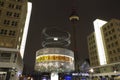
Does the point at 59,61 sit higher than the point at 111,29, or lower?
lower

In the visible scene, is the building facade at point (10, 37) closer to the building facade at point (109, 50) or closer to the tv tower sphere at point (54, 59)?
the tv tower sphere at point (54, 59)

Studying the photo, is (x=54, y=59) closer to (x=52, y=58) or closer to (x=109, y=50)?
(x=52, y=58)

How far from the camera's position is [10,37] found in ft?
141

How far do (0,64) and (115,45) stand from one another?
4770 centimetres

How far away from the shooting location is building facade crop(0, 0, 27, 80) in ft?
128

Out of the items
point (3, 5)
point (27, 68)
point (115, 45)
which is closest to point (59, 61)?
point (3, 5)

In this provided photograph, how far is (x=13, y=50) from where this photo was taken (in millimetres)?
40812

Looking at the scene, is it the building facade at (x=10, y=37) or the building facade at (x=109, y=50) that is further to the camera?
the building facade at (x=109, y=50)

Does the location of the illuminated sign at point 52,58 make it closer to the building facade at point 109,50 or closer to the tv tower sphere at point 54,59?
the tv tower sphere at point 54,59

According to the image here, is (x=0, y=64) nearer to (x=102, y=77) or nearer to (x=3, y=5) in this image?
(x=3, y=5)

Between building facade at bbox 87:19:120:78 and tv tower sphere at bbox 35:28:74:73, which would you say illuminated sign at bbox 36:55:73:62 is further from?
building facade at bbox 87:19:120:78

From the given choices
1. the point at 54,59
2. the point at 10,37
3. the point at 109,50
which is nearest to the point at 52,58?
the point at 54,59

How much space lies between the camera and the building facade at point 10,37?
38.9 m

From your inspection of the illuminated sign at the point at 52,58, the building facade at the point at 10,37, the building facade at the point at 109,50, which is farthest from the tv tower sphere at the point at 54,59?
the building facade at the point at 109,50
